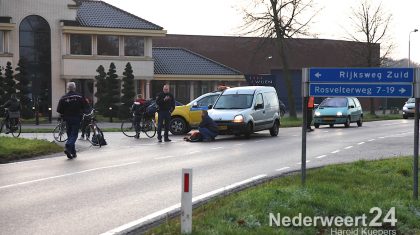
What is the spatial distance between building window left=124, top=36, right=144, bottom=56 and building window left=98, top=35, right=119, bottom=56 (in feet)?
2.48

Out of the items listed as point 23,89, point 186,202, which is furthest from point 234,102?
point 23,89

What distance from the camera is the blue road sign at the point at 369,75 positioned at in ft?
30.0

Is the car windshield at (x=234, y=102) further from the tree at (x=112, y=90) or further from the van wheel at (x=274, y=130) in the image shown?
the tree at (x=112, y=90)

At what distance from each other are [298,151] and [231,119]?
4712mm

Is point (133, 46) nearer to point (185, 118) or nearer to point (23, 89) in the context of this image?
point (23, 89)

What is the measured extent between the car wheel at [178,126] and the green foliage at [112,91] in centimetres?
1871

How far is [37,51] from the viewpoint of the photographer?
45562 millimetres

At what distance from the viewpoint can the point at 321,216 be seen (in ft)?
25.4

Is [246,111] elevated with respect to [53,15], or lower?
lower

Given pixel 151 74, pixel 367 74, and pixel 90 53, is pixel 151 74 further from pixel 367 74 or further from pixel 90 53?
pixel 367 74

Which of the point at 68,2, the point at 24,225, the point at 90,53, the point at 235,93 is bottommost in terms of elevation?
the point at 24,225

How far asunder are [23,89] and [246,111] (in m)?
23.7

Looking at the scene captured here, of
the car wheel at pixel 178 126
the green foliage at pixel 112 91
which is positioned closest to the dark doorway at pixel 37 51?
the green foliage at pixel 112 91

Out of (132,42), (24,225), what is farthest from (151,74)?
(24,225)
